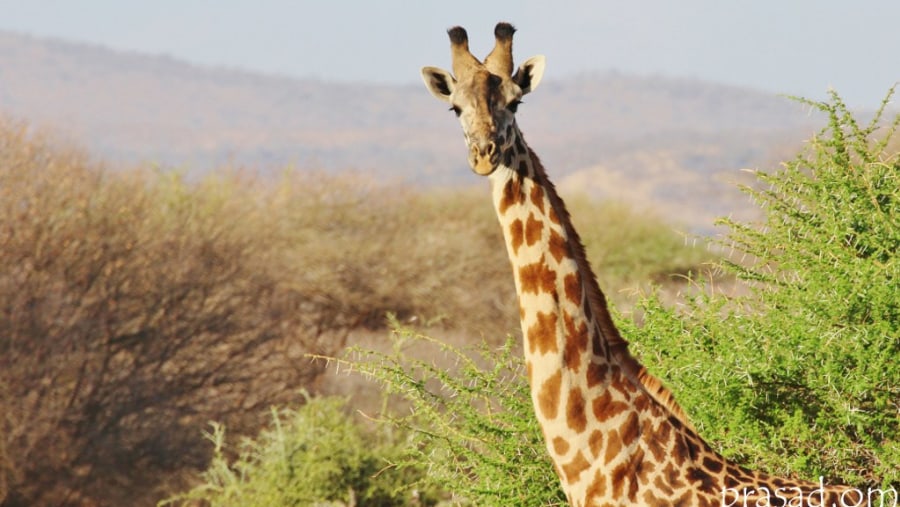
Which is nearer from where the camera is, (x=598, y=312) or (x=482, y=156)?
(x=482, y=156)

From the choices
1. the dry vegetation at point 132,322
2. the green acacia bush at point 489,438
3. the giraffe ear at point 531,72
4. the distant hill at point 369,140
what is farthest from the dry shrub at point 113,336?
the distant hill at point 369,140

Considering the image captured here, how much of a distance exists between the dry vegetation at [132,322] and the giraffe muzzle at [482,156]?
1358 cm

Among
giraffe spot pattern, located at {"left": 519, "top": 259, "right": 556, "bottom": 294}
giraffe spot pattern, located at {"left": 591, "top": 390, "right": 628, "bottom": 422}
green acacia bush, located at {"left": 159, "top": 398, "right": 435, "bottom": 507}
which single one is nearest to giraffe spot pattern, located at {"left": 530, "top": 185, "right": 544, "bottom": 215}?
giraffe spot pattern, located at {"left": 519, "top": 259, "right": 556, "bottom": 294}

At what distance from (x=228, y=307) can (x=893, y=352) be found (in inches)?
556

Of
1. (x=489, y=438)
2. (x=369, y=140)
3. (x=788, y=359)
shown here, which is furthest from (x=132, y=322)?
(x=369, y=140)

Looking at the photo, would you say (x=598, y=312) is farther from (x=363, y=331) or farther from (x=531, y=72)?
(x=363, y=331)

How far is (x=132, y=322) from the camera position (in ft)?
60.4

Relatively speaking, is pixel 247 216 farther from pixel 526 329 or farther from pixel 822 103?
pixel 526 329

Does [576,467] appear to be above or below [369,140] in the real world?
above

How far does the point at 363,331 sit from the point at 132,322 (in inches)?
215

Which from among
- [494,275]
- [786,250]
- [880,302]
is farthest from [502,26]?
[494,275]

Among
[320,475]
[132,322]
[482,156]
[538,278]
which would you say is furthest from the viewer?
[132,322]

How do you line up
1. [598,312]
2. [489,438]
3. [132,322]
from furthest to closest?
[132,322]
[489,438]
[598,312]

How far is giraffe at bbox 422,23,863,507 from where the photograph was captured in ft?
16.3
